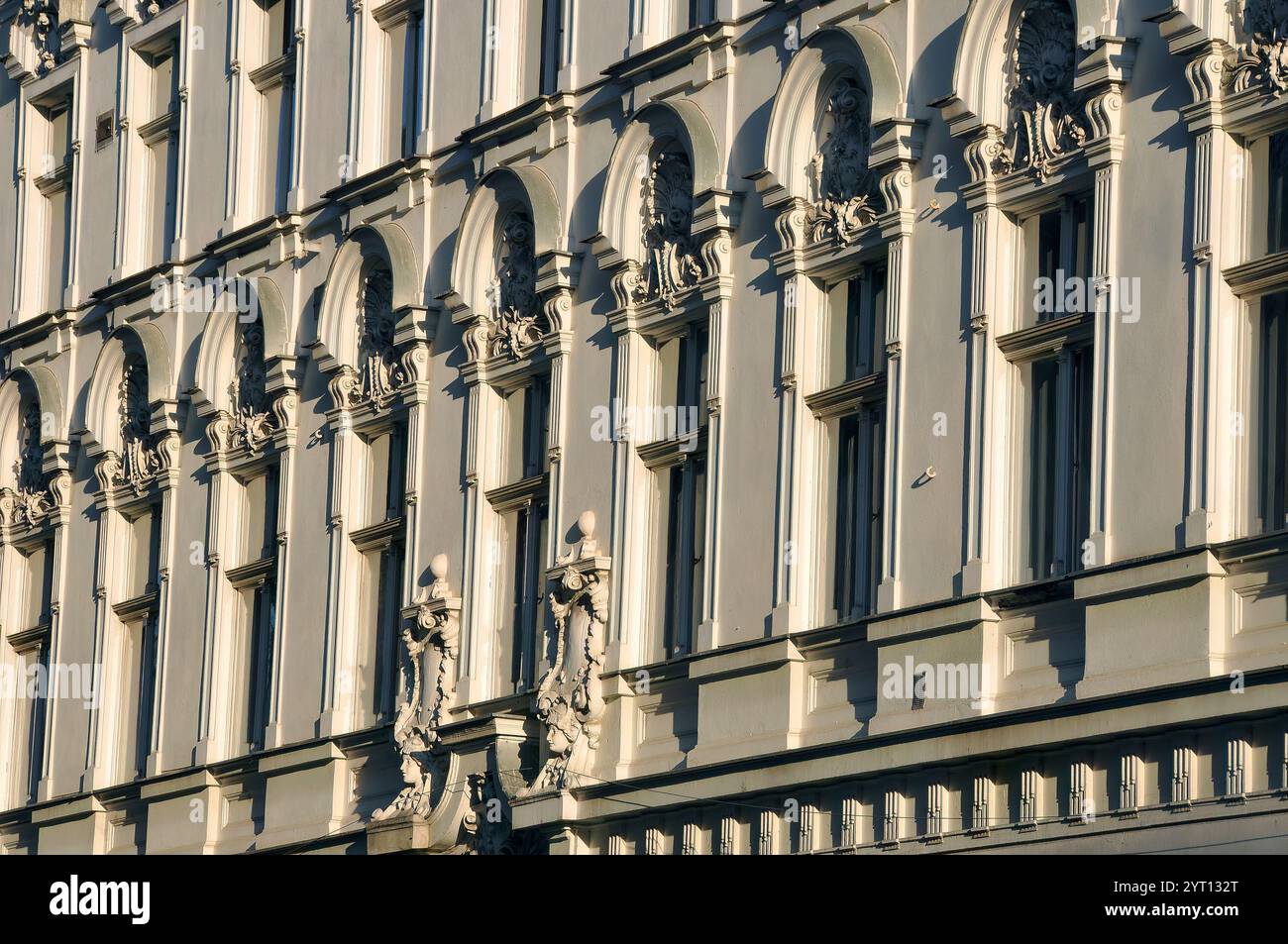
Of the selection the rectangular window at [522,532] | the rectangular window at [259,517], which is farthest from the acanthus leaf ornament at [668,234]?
the rectangular window at [259,517]

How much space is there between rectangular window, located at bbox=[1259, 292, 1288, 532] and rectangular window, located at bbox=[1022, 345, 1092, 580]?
2123 millimetres

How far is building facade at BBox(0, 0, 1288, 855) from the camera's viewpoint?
28.6 m

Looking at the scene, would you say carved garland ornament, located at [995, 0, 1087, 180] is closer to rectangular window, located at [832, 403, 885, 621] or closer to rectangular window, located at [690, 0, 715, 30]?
rectangular window, located at [832, 403, 885, 621]

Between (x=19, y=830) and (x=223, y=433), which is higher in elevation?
(x=223, y=433)

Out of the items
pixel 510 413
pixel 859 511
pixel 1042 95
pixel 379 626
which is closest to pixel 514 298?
pixel 510 413

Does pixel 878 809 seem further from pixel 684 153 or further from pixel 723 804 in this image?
pixel 684 153

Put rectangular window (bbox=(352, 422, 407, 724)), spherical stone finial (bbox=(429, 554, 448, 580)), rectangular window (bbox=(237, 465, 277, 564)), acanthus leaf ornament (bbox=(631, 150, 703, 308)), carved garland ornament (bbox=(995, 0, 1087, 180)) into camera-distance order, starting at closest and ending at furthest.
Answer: carved garland ornament (bbox=(995, 0, 1087, 180)) < acanthus leaf ornament (bbox=(631, 150, 703, 308)) < spherical stone finial (bbox=(429, 554, 448, 580)) < rectangular window (bbox=(352, 422, 407, 724)) < rectangular window (bbox=(237, 465, 277, 564))

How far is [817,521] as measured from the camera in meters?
33.2

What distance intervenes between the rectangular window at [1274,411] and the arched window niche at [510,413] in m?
10.7

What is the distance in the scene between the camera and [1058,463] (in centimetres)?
3022

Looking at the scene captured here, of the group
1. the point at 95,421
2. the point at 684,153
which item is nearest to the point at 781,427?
the point at 684,153

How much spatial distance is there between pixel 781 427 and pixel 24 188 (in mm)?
21358

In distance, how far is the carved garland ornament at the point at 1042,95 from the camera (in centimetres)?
3038

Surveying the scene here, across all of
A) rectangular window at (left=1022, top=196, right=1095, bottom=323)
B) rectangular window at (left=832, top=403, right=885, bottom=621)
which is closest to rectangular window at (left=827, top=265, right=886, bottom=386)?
rectangular window at (left=832, top=403, right=885, bottom=621)
